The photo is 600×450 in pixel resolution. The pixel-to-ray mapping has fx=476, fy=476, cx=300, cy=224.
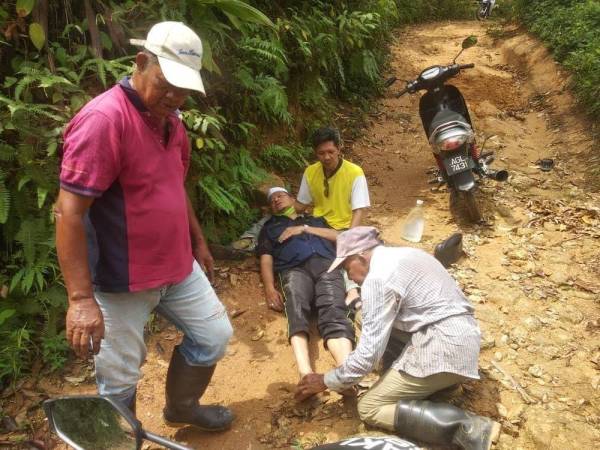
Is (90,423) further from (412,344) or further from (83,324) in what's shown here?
(412,344)

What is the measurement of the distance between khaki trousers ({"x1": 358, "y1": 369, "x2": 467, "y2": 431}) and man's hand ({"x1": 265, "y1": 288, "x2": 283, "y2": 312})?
144cm

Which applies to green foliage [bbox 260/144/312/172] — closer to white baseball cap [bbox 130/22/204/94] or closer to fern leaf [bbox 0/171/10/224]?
fern leaf [bbox 0/171/10/224]

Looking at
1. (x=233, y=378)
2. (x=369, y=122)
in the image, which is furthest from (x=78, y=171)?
(x=369, y=122)

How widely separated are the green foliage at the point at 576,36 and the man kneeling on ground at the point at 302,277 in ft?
18.0

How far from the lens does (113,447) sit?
5.44 ft

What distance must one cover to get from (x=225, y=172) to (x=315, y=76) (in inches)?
106

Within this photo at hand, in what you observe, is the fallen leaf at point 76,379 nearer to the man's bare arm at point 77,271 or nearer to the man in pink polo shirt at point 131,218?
the man in pink polo shirt at point 131,218

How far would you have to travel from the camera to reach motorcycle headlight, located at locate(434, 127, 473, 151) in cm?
538

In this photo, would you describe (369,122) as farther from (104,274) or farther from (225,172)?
(104,274)

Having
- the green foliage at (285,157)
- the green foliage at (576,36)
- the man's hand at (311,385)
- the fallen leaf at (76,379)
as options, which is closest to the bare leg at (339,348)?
the man's hand at (311,385)

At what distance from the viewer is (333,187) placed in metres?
5.00

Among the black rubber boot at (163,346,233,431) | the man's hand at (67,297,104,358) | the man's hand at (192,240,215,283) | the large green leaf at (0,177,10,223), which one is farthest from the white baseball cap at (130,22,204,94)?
the large green leaf at (0,177,10,223)

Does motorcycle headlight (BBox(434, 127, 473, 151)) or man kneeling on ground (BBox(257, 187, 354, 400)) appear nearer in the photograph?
man kneeling on ground (BBox(257, 187, 354, 400))

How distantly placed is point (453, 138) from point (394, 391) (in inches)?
130
